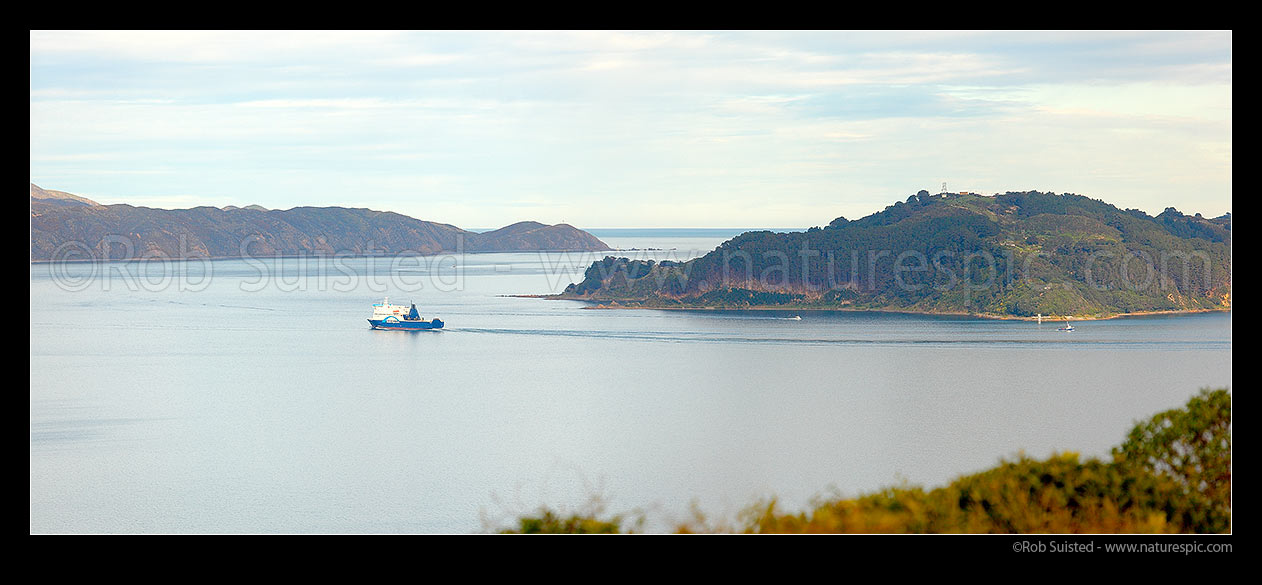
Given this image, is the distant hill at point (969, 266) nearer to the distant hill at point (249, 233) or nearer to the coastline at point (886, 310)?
the coastline at point (886, 310)

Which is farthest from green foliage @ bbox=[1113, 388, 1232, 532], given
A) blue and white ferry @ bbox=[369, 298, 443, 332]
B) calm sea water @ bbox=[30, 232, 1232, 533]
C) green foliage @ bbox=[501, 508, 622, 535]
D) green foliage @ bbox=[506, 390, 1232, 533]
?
blue and white ferry @ bbox=[369, 298, 443, 332]

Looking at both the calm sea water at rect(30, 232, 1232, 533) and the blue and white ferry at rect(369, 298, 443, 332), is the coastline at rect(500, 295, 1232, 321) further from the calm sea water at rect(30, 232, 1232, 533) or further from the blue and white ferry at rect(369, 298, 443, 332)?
the blue and white ferry at rect(369, 298, 443, 332)

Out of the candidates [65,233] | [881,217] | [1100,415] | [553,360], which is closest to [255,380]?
[553,360]

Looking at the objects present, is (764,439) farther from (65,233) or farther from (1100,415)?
(65,233)

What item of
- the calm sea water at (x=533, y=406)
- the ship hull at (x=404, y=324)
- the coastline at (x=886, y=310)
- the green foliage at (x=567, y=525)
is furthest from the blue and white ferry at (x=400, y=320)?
the green foliage at (x=567, y=525)

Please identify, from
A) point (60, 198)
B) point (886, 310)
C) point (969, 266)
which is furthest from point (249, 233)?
point (969, 266)
